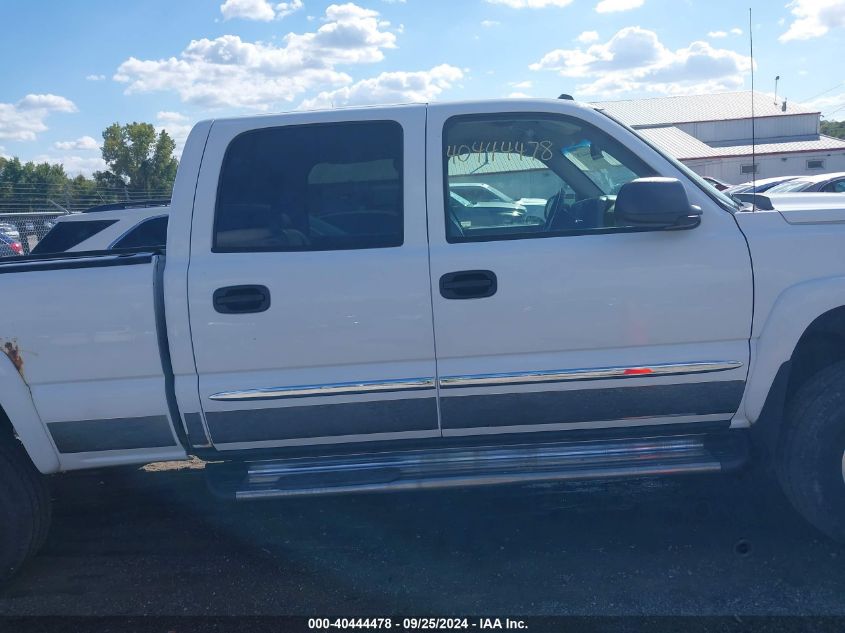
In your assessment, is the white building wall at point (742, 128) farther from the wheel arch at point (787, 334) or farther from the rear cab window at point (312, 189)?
the rear cab window at point (312, 189)

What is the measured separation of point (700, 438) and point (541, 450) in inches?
30.6

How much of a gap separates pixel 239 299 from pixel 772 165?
1518 inches

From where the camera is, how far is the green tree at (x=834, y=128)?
167ft

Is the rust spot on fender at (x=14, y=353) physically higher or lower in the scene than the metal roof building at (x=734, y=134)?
lower

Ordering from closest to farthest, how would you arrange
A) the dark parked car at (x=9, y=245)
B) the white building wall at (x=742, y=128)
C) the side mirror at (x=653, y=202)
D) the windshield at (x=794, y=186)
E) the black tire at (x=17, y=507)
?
the side mirror at (x=653, y=202) → the black tire at (x=17, y=507) → the dark parked car at (x=9, y=245) → the windshield at (x=794, y=186) → the white building wall at (x=742, y=128)

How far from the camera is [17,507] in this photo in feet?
12.4

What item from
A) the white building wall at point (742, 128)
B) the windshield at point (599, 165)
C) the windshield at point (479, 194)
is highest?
the white building wall at point (742, 128)

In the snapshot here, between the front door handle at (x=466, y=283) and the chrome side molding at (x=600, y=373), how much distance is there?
1.22 feet

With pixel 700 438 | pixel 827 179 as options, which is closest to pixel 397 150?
pixel 700 438

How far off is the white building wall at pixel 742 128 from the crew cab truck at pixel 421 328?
40.4 meters

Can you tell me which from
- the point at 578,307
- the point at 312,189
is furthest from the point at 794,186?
the point at 312,189

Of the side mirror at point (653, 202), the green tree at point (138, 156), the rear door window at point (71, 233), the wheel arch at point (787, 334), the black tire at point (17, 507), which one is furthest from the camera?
the green tree at point (138, 156)

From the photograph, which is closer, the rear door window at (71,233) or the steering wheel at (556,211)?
the steering wheel at (556,211)

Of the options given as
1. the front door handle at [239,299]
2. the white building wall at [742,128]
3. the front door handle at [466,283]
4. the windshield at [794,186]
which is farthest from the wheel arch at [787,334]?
the white building wall at [742,128]
